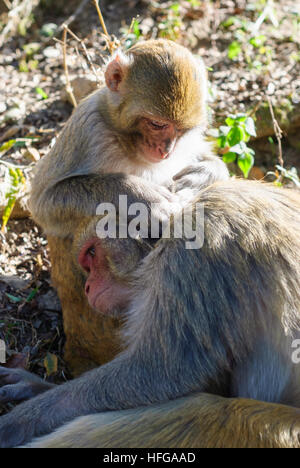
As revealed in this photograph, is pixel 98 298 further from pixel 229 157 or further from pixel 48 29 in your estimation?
pixel 48 29

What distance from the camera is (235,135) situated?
5551mm

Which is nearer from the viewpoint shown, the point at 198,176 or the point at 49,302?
the point at 198,176

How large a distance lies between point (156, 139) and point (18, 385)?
6.70 ft

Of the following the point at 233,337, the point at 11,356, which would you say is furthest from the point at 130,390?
the point at 11,356

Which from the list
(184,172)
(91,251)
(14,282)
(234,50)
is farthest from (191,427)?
(234,50)

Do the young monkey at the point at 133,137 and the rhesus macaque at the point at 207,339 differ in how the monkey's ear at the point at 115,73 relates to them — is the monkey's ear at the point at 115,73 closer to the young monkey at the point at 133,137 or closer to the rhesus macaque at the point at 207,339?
the young monkey at the point at 133,137

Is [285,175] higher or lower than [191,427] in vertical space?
higher

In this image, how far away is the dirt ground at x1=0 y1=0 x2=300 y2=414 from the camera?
17.7 ft

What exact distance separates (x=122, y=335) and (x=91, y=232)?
682 mm

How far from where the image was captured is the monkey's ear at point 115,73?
4.88 metres

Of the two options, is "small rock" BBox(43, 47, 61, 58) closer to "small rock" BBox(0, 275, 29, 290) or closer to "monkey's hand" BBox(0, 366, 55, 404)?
"small rock" BBox(0, 275, 29, 290)

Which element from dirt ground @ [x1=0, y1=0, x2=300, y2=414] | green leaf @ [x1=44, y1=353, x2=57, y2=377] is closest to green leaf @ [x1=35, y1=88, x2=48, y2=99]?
dirt ground @ [x1=0, y1=0, x2=300, y2=414]

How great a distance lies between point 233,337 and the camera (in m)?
3.29
